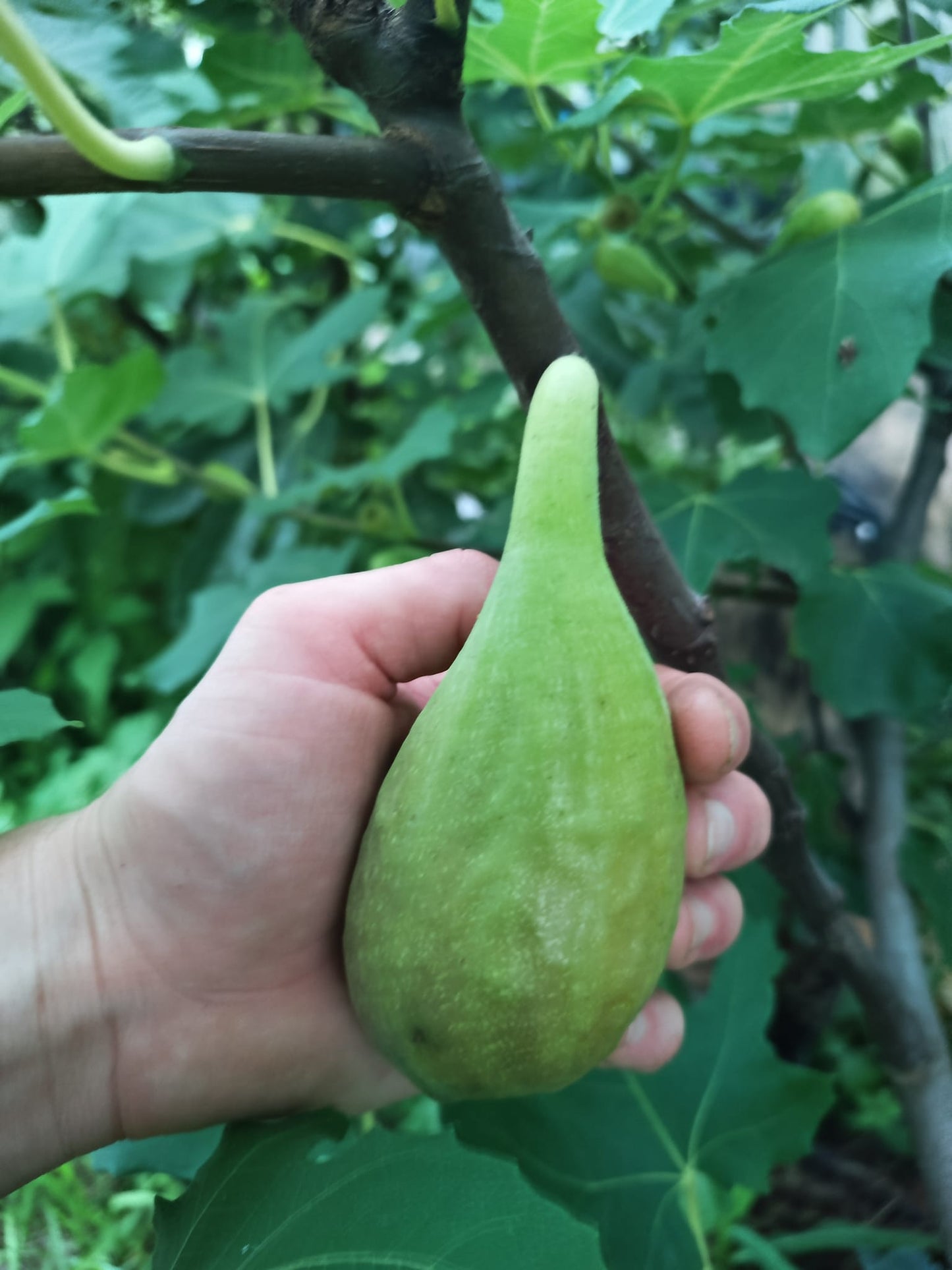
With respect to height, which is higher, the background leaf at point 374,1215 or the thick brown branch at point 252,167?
the thick brown branch at point 252,167

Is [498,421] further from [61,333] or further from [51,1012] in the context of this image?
[51,1012]

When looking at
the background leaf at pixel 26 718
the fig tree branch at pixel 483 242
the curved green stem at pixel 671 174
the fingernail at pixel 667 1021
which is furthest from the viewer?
the fingernail at pixel 667 1021

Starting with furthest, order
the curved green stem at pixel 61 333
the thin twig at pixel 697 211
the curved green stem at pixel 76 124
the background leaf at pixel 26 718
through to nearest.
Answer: the curved green stem at pixel 61 333 < the thin twig at pixel 697 211 < the background leaf at pixel 26 718 < the curved green stem at pixel 76 124

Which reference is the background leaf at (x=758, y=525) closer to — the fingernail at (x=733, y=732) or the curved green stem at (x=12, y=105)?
the fingernail at (x=733, y=732)

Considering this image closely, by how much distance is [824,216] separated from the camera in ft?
2.82

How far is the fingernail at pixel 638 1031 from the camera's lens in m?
0.86

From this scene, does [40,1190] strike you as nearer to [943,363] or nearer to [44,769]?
[44,769]

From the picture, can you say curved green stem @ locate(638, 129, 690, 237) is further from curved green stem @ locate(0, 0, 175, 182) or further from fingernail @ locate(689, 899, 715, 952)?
fingernail @ locate(689, 899, 715, 952)

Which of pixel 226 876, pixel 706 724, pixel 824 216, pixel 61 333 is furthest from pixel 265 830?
pixel 61 333

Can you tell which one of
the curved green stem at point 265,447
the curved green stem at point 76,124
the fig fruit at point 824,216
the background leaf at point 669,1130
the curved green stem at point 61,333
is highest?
the curved green stem at point 76,124

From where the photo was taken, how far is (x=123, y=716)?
167cm

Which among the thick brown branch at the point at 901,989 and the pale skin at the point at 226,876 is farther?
the thick brown branch at the point at 901,989

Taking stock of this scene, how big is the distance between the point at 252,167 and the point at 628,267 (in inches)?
26.8

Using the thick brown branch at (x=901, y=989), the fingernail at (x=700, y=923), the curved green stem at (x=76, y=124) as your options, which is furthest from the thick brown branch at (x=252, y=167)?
the thick brown branch at (x=901, y=989)
